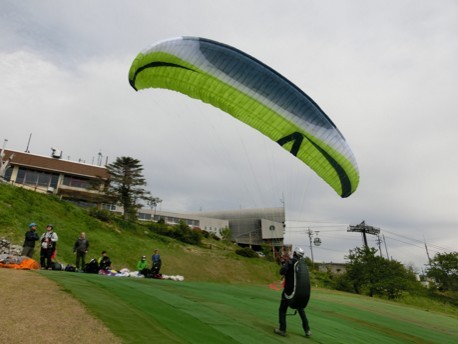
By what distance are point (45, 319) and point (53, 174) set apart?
52.8 meters

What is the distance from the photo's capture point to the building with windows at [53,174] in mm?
48841

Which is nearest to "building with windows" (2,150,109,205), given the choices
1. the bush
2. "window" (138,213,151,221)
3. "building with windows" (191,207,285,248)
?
the bush

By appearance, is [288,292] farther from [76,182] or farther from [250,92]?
[76,182]

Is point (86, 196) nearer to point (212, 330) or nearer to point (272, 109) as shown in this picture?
point (272, 109)

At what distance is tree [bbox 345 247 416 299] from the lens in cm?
3388

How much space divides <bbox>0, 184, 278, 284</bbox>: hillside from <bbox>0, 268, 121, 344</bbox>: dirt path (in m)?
14.0

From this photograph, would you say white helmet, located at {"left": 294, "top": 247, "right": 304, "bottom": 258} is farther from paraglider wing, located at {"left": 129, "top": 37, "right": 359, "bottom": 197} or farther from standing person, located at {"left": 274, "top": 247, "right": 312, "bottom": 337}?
paraglider wing, located at {"left": 129, "top": 37, "right": 359, "bottom": 197}

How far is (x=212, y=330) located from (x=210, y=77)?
811 cm

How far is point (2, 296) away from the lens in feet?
19.1

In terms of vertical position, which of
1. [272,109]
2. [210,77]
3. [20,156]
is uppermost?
[20,156]

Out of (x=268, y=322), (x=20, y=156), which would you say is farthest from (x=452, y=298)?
(x=20, y=156)

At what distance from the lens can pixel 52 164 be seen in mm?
Answer: 51375

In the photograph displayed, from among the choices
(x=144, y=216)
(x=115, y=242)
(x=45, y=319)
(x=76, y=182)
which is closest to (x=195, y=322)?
(x=45, y=319)

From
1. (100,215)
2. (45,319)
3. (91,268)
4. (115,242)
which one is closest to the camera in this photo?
(45,319)
